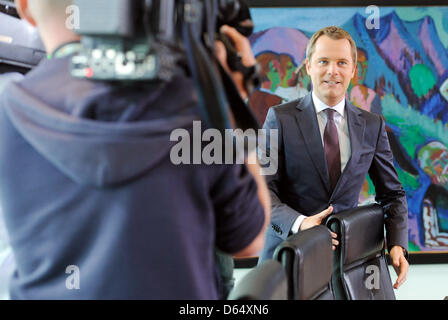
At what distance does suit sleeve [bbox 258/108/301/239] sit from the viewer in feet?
6.02

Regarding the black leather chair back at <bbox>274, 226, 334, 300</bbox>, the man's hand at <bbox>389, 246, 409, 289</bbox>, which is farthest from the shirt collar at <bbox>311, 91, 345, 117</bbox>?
the black leather chair back at <bbox>274, 226, 334, 300</bbox>

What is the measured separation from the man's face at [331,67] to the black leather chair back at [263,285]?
3.95 ft

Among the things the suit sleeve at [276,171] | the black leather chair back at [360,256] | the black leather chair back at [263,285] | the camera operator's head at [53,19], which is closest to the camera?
the camera operator's head at [53,19]

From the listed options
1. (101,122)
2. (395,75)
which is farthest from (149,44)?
(395,75)

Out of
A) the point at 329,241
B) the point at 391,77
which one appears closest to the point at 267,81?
the point at 391,77

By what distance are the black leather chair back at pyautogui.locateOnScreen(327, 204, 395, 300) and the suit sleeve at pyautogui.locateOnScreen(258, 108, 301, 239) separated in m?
0.22

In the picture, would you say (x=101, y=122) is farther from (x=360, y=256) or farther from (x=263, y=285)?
(x=360, y=256)

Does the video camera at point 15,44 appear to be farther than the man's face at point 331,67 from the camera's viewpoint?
No

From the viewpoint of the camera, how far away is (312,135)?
2.02 metres

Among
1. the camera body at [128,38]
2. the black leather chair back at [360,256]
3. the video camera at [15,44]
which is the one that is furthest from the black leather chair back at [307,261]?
the video camera at [15,44]

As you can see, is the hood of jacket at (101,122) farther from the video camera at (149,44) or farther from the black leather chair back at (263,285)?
the black leather chair back at (263,285)

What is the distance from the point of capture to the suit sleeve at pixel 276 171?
183cm

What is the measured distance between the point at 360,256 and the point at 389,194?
1.44ft

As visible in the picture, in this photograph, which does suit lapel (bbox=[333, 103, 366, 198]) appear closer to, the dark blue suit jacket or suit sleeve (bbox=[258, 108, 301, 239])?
the dark blue suit jacket
